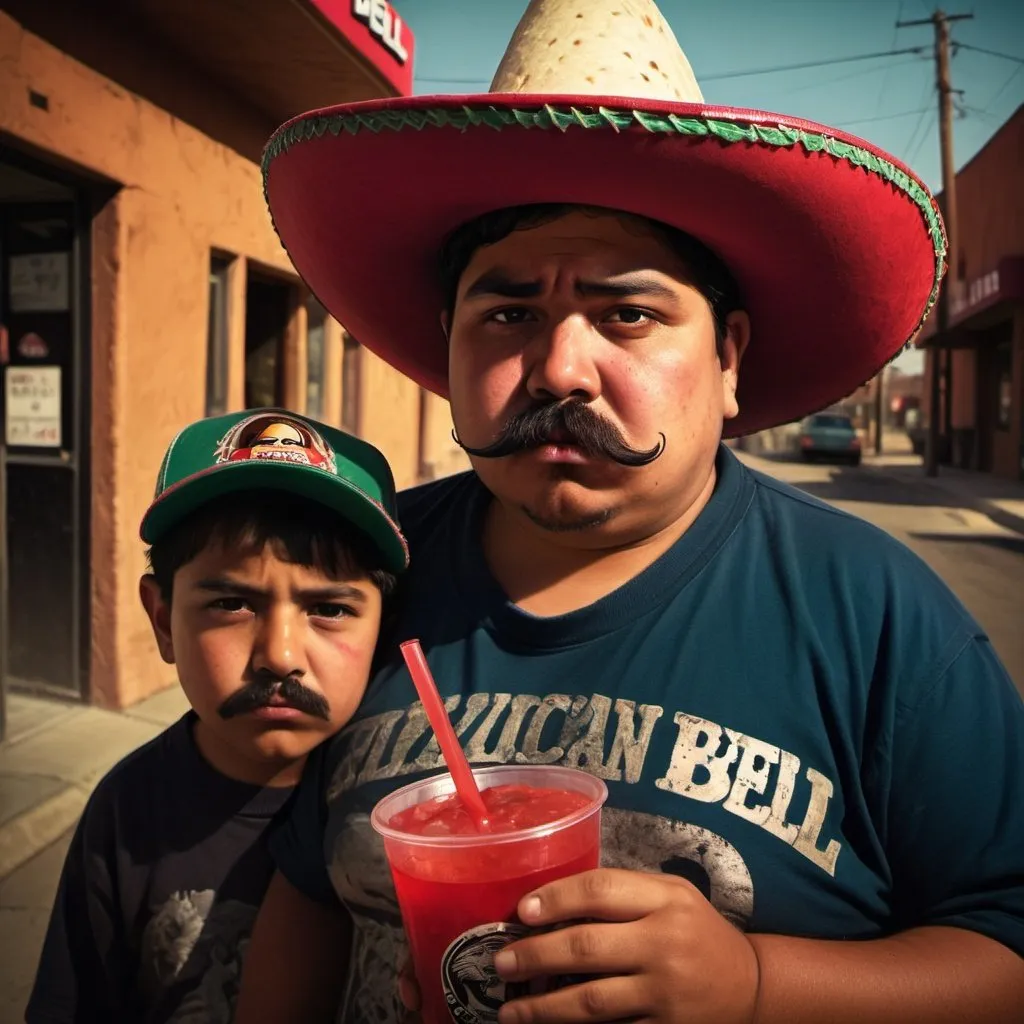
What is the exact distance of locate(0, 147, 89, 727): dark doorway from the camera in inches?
191

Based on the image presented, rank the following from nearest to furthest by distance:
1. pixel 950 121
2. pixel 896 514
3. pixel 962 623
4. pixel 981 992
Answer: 1. pixel 981 992
2. pixel 962 623
3. pixel 896 514
4. pixel 950 121

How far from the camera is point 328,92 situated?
605 cm

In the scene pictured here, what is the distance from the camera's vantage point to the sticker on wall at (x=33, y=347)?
500cm

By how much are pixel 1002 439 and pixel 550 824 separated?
890 inches

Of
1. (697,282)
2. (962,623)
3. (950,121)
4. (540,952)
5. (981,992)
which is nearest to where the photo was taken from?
(540,952)

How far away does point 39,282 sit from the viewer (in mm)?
4957

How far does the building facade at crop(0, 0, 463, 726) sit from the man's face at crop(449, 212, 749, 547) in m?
3.66

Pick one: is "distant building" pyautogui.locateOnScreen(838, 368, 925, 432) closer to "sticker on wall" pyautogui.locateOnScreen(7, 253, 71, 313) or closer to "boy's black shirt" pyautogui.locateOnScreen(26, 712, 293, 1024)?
"sticker on wall" pyautogui.locateOnScreen(7, 253, 71, 313)

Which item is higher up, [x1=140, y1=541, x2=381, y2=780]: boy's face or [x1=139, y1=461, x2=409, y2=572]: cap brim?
[x1=139, y1=461, x2=409, y2=572]: cap brim

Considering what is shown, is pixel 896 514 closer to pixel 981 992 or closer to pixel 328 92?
pixel 328 92

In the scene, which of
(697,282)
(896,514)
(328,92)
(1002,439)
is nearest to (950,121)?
(1002,439)

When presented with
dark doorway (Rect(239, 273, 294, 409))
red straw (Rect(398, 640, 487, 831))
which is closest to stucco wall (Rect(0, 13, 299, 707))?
Result: dark doorway (Rect(239, 273, 294, 409))

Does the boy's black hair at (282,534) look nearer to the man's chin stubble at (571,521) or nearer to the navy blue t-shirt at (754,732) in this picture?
the navy blue t-shirt at (754,732)

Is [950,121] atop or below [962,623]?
atop
